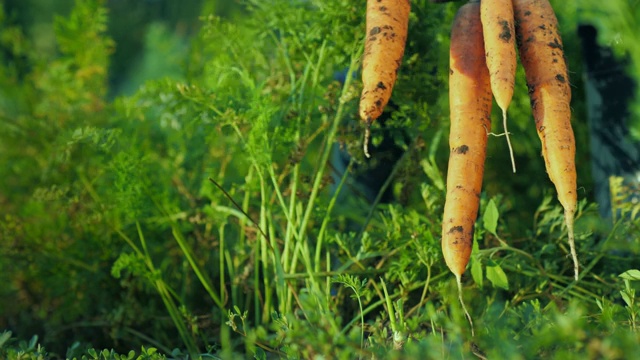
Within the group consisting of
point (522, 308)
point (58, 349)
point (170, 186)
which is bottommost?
point (58, 349)

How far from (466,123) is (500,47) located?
112 mm

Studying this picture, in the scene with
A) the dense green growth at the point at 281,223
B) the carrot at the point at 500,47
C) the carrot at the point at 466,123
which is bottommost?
the dense green growth at the point at 281,223

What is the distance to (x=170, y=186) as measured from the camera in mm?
1350

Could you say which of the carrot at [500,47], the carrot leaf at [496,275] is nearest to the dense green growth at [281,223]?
the carrot leaf at [496,275]

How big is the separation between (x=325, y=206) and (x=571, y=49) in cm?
63

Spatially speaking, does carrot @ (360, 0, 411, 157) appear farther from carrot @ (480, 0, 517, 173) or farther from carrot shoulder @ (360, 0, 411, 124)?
carrot @ (480, 0, 517, 173)

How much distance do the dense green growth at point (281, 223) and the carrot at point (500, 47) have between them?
16 cm

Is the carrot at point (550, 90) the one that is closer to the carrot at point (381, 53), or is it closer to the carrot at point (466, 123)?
the carrot at point (466, 123)

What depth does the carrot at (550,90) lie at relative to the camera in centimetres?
94

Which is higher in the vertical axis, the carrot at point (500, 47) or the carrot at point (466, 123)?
the carrot at point (500, 47)

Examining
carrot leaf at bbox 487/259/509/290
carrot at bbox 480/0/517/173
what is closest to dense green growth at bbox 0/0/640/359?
carrot leaf at bbox 487/259/509/290

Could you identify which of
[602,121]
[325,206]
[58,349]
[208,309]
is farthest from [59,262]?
[602,121]

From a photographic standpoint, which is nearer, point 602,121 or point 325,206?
point 325,206

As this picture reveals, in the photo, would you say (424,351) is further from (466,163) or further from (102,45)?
(102,45)
